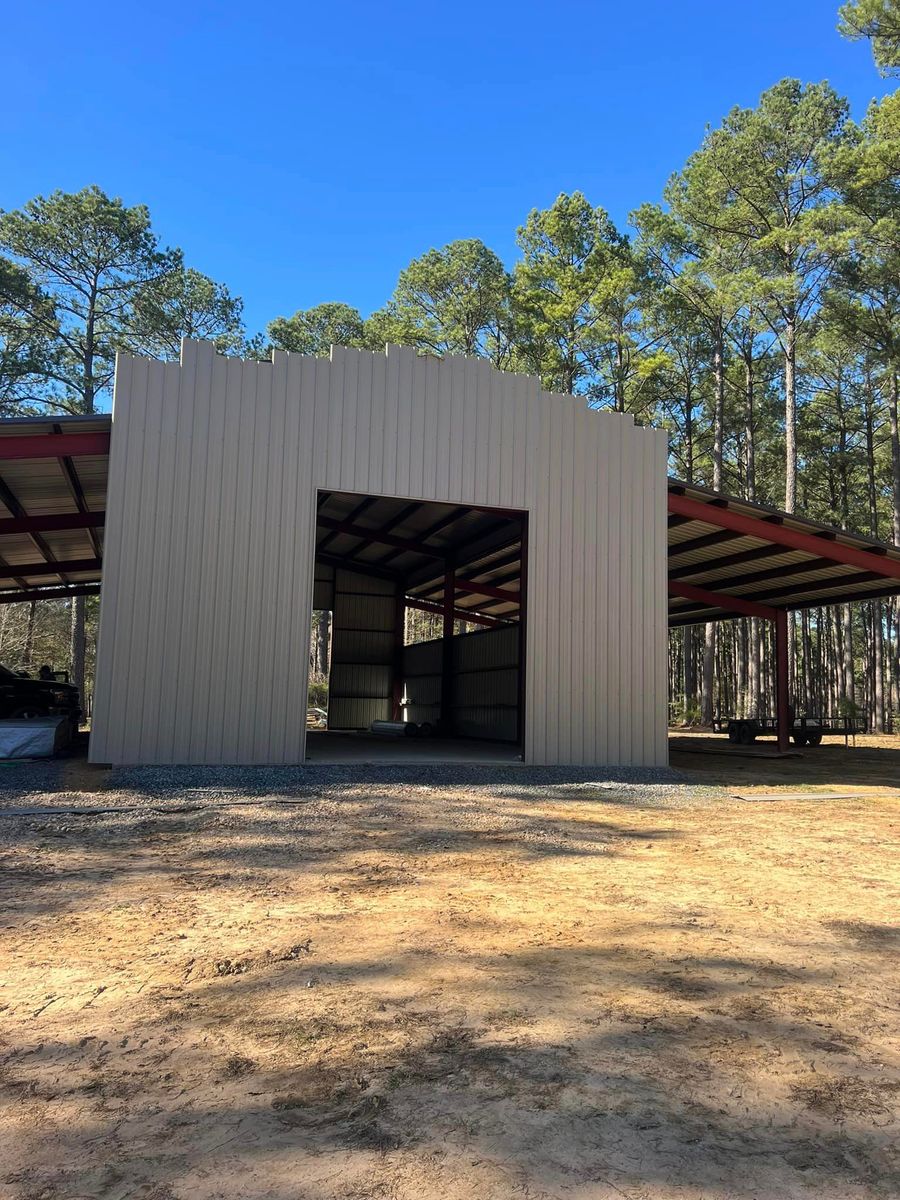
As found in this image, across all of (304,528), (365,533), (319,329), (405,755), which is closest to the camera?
(304,528)

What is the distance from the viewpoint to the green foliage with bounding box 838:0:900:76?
22062 millimetres

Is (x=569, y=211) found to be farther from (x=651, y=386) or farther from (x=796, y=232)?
(x=796, y=232)

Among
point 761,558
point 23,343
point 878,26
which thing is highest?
point 878,26

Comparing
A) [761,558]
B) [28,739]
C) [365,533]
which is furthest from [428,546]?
[28,739]

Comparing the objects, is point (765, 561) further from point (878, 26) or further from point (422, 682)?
point (878, 26)

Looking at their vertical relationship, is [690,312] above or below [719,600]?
above

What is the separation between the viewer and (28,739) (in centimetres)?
1291

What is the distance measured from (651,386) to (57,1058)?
33963 mm

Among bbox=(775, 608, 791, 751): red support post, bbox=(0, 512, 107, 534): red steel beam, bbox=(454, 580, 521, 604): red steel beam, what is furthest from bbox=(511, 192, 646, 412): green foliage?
bbox=(0, 512, 107, 534): red steel beam

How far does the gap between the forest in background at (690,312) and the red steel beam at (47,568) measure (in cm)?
866

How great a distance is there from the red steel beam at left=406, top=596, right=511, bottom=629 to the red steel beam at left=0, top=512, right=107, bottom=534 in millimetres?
11415

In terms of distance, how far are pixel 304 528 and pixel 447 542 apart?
9596mm

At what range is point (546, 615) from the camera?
→ 13.2 m

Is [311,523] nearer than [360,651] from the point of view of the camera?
Yes
